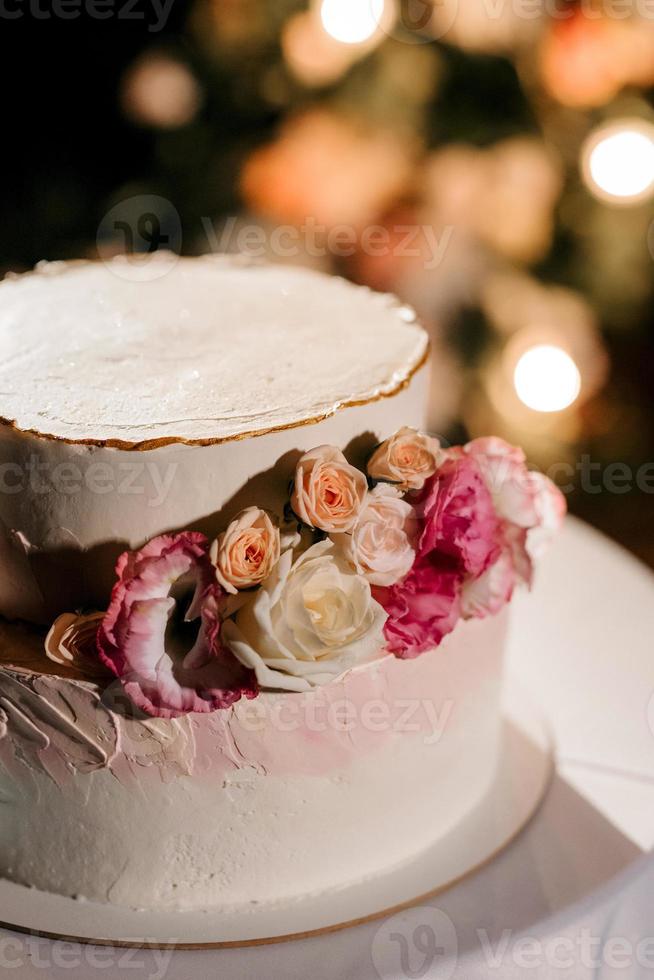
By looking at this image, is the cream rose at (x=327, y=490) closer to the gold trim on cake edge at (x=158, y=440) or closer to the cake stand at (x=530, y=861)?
the gold trim on cake edge at (x=158, y=440)

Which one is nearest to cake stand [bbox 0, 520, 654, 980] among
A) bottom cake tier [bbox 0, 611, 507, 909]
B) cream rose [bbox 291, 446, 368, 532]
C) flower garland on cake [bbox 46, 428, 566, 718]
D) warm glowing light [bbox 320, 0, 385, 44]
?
bottom cake tier [bbox 0, 611, 507, 909]

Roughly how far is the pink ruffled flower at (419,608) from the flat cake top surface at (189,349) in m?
0.17

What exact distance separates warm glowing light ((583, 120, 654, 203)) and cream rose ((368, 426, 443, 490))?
1052 millimetres

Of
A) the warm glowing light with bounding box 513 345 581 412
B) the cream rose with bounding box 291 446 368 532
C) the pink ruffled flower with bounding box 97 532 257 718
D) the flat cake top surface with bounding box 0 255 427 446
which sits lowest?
the warm glowing light with bounding box 513 345 581 412

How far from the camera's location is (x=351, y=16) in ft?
5.30

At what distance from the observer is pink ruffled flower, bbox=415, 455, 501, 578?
2.94 feet

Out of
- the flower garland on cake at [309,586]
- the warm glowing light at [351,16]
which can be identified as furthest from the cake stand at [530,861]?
the warm glowing light at [351,16]

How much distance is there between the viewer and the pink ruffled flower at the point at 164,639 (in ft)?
2.68

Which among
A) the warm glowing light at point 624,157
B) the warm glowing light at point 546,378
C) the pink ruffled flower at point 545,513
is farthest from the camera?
the warm glowing light at point 546,378

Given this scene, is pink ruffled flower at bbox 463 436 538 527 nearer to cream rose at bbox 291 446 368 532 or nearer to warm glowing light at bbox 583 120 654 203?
cream rose at bbox 291 446 368 532

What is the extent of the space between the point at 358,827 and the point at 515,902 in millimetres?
159

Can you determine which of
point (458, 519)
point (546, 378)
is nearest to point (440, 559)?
point (458, 519)

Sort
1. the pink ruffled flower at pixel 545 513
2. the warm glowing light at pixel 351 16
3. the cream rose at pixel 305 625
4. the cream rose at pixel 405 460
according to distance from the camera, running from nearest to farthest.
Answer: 1. the cream rose at pixel 305 625
2. the cream rose at pixel 405 460
3. the pink ruffled flower at pixel 545 513
4. the warm glowing light at pixel 351 16

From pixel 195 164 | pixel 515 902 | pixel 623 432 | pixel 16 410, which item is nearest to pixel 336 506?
pixel 16 410
